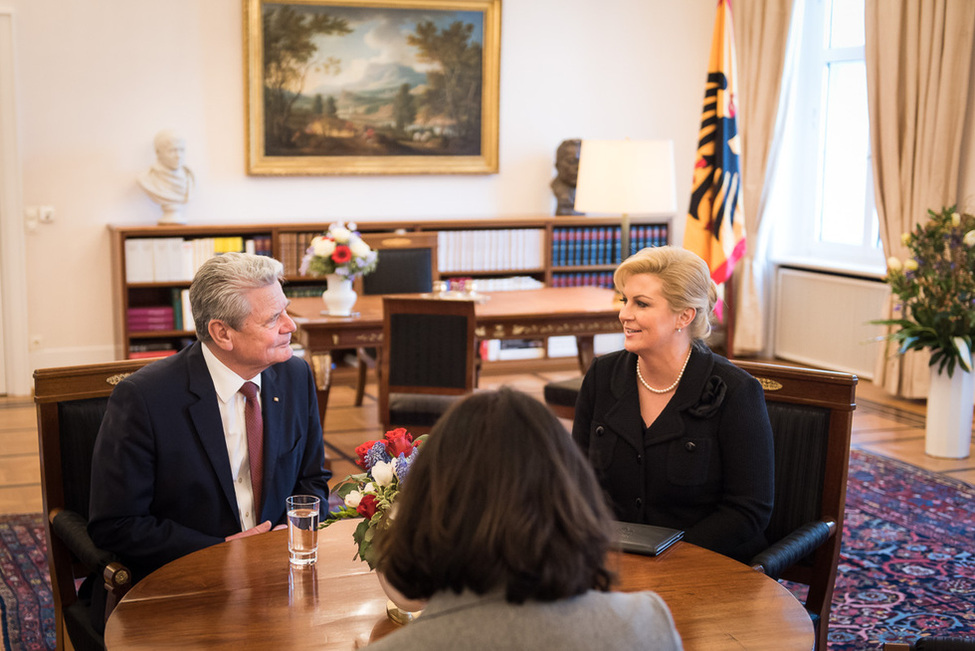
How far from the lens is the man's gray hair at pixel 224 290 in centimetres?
251

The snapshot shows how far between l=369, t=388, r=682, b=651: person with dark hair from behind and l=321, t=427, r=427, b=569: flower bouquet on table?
0.51 metres

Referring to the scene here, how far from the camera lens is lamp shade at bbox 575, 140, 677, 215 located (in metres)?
5.66

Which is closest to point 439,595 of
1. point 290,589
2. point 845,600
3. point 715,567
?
point 290,589

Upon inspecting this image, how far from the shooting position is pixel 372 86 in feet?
24.9

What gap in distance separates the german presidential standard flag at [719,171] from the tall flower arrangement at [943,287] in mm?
1731

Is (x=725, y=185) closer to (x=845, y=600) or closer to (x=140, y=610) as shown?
(x=845, y=600)

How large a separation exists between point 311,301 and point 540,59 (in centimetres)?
329

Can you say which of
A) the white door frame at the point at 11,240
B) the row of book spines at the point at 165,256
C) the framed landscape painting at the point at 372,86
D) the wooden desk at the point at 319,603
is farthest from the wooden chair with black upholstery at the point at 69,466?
the framed landscape painting at the point at 372,86

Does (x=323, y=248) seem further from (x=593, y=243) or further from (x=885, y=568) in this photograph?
(x=593, y=243)

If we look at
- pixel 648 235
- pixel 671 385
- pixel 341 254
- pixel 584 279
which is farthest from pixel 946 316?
pixel 671 385

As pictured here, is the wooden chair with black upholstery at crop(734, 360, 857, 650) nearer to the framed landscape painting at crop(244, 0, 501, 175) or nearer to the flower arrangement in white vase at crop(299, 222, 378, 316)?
the flower arrangement in white vase at crop(299, 222, 378, 316)

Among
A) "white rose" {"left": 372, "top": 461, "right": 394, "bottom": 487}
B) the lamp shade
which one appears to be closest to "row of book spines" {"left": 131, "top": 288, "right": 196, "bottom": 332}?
the lamp shade

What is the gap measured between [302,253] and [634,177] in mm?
2563

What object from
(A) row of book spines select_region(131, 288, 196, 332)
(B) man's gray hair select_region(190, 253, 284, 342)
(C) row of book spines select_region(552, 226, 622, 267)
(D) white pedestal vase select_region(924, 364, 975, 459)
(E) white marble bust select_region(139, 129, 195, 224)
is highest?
(E) white marble bust select_region(139, 129, 195, 224)
